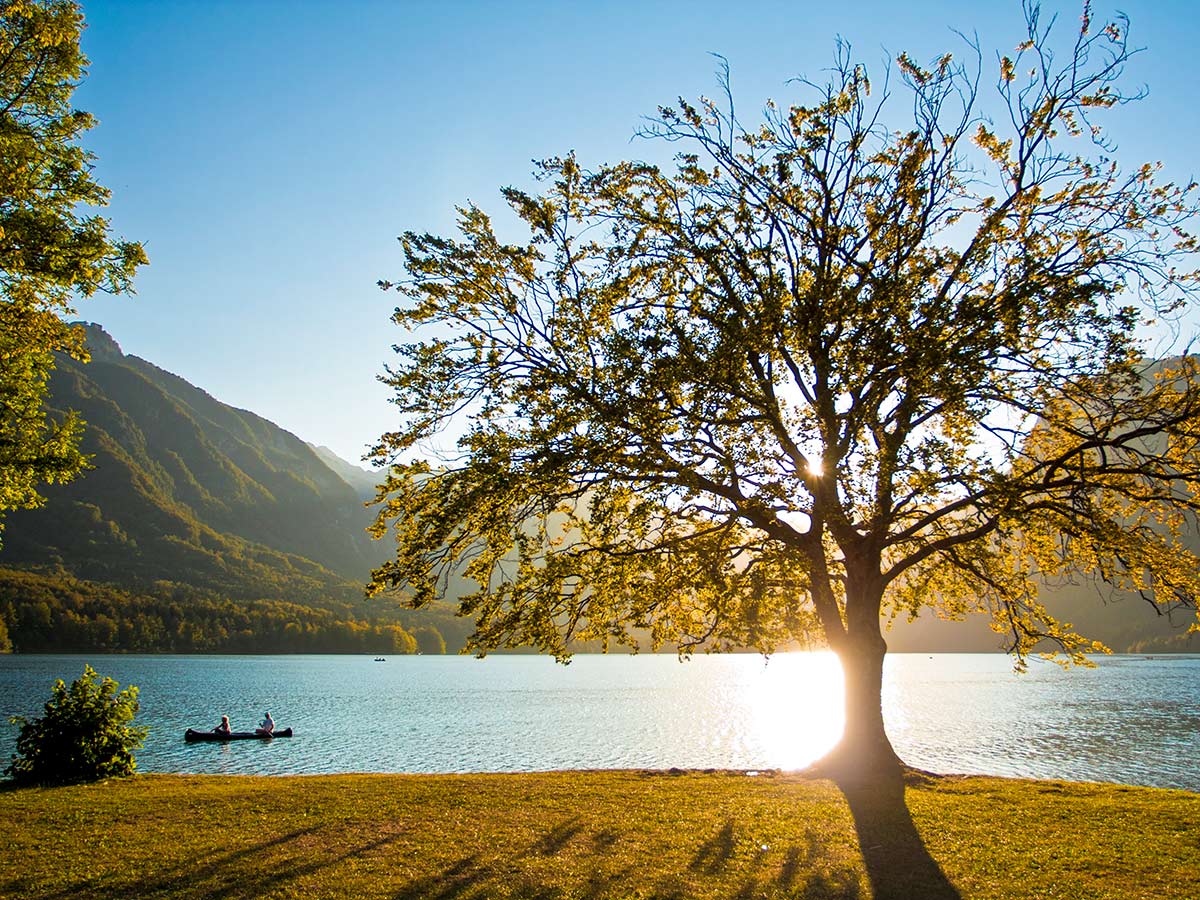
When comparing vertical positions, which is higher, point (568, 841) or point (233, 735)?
point (568, 841)

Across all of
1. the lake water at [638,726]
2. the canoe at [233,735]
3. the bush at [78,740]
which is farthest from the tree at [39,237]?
the canoe at [233,735]

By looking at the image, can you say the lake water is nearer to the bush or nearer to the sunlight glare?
the sunlight glare

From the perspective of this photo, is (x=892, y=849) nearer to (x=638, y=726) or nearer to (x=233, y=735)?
(x=233, y=735)

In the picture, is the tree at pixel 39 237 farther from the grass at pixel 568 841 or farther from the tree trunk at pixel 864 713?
the tree trunk at pixel 864 713

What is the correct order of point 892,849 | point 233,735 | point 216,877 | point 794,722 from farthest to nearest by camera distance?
point 794,722 → point 233,735 → point 892,849 → point 216,877

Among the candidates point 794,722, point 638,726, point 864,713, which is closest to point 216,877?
point 864,713

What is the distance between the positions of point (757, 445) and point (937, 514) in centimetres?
537

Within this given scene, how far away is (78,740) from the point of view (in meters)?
20.8

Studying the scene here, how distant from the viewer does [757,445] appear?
66.5 feet

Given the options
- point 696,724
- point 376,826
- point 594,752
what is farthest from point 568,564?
point 696,724

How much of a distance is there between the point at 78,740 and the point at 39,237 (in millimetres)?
14188

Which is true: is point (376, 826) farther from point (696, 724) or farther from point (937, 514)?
point (696, 724)

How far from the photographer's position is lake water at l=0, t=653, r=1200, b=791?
38469 millimetres

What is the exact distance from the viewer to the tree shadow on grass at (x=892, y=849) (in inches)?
422
